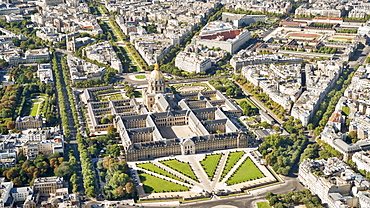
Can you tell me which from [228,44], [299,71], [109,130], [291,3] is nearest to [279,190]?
[109,130]

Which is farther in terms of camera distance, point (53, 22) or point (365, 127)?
point (53, 22)

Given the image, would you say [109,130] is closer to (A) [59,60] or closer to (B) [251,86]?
(B) [251,86]

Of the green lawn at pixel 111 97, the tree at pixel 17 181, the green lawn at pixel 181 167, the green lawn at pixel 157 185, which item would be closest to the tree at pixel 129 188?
the green lawn at pixel 157 185

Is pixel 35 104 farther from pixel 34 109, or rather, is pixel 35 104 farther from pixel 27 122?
pixel 27 122

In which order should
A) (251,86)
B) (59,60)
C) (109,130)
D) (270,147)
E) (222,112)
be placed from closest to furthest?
(270,147) < (109,130) < (222,112) < (251,86) < (59,60)

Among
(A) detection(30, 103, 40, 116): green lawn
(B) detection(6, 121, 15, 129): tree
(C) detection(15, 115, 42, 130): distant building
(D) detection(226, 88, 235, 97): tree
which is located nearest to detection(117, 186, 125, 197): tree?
(C) detection(15, 115, 42, 130): distant building

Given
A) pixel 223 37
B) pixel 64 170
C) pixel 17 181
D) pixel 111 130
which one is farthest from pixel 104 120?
pixel 223 37

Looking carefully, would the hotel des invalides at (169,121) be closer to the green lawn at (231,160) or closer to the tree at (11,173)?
the green lawn at (231,160)
